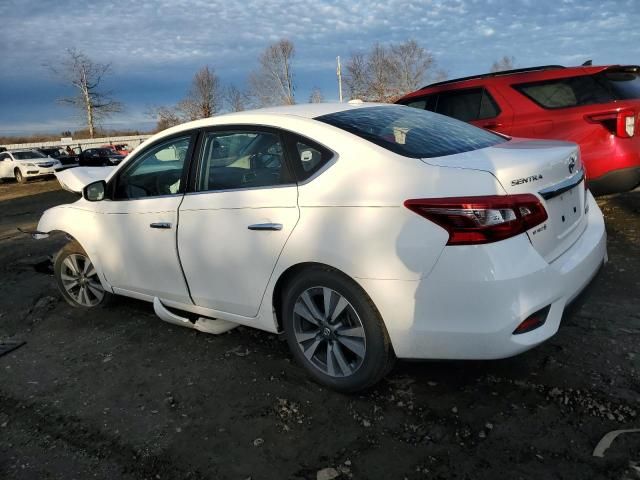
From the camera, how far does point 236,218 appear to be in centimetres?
289

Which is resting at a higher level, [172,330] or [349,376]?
[349,376]

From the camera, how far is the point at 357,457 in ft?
7.36

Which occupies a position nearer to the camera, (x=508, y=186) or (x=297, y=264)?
(x=508, y=186)

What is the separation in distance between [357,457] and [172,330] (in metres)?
2.10

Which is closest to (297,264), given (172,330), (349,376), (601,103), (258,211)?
(258,211)

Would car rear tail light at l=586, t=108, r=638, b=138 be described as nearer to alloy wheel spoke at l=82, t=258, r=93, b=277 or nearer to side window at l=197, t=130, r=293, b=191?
side window at l=197, t=130, r=293, b=191

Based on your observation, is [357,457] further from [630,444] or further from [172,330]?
[172,330]

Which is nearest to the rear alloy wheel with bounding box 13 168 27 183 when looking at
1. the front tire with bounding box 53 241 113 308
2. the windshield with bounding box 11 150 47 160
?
the windshield with bounding box 11 150 47 160

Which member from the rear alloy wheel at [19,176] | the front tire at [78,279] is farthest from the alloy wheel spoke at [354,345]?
the rear alloy wheel at [19,176]

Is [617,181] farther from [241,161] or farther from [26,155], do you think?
[26,155]

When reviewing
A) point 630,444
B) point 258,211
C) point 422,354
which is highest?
point 258,211

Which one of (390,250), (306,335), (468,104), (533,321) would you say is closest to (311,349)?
(306,335)

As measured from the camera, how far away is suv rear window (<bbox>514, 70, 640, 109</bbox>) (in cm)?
502

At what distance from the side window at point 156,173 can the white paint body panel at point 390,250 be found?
23 centimetres
